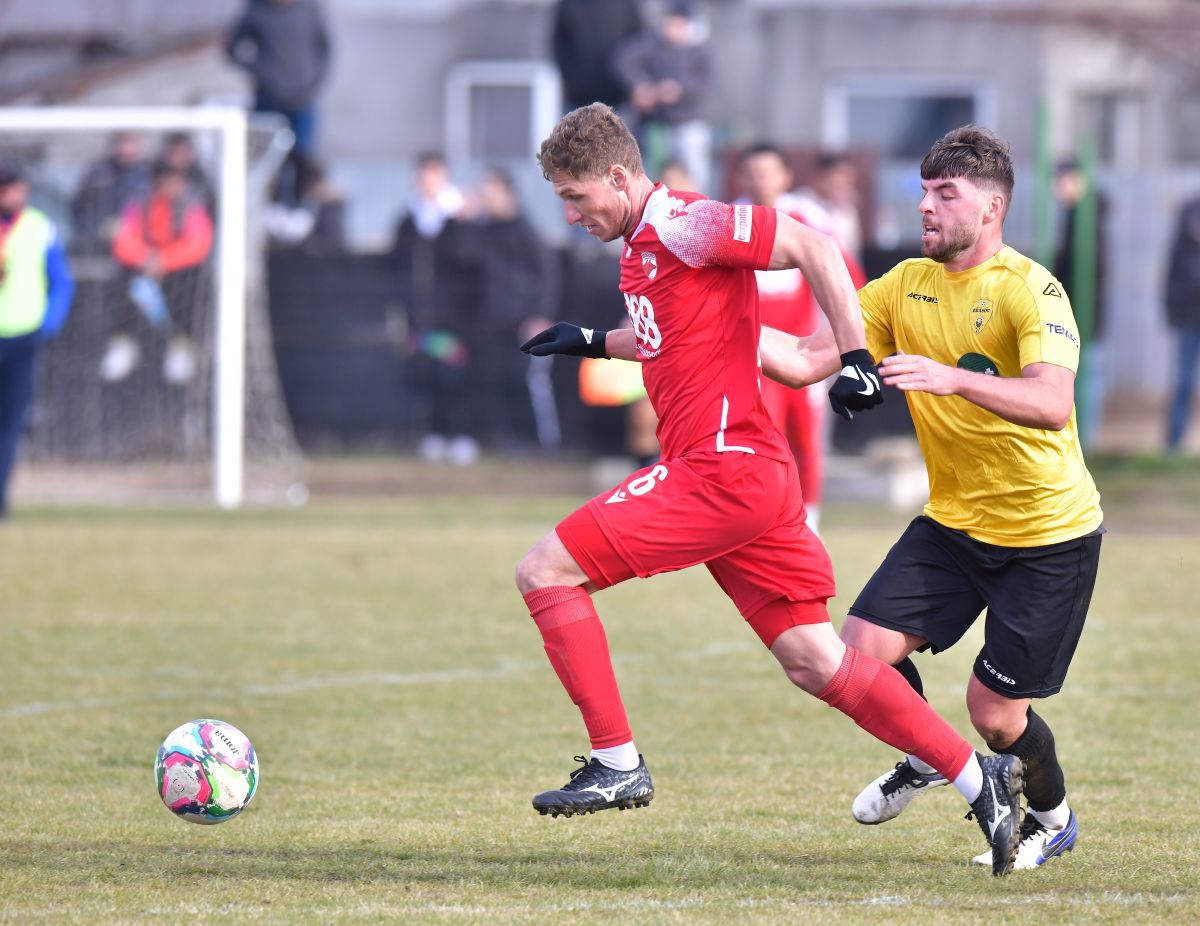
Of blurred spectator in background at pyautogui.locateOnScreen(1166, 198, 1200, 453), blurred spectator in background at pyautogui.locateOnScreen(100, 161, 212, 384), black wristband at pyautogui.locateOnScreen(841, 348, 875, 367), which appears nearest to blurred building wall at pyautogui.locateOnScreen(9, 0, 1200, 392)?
blurred spectator in background at pyautogui.locateOnScreen(1166, 198, 1200, 453)

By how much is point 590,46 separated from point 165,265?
3859 millimetres

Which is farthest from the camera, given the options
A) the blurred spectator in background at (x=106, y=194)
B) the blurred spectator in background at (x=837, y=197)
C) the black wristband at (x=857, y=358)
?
the blurred spectator in background at (x=106, y=194)

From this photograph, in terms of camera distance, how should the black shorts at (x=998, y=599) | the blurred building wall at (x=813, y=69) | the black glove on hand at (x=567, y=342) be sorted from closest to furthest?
the black shorts at (x=998, y=599) → the black glove on hand at (x=567, y=342) → the blurred building wall at (x=813, y=69)

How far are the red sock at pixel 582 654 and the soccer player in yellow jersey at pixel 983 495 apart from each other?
71 cm

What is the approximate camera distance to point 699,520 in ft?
16.0

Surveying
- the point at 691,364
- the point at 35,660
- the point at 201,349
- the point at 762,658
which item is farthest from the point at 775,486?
the point at 201,349

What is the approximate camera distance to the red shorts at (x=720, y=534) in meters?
4.88

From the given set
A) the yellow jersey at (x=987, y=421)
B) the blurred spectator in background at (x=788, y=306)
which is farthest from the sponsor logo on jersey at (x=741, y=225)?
the blurred spectator in background at (x=788, y=306)

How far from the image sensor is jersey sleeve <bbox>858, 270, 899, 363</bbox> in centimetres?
520

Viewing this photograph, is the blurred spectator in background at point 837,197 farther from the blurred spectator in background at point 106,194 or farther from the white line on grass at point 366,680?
the blurred spectator in background at point 106,194

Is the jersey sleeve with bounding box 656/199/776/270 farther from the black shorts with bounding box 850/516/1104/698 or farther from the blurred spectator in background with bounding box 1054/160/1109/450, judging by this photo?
the blurred spectator in background with bounding box 1054/160/1109/450

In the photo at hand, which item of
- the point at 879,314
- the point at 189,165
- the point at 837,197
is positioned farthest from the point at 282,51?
the point at 879,314

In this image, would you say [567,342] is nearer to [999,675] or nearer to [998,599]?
[998,599]

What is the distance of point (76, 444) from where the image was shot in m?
15.8
